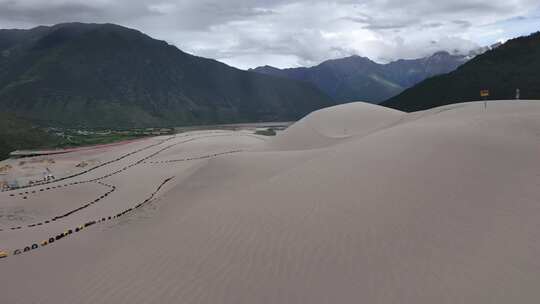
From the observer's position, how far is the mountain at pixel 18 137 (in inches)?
2380

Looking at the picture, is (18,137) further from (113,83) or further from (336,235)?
(113,83)

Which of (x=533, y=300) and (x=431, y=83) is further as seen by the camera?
(x=431, y=83)

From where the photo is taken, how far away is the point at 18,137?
211ft

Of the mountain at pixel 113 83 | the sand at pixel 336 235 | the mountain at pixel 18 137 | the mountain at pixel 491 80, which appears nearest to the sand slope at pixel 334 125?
the sand at pixel 336 235

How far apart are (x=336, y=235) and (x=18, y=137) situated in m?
69.0

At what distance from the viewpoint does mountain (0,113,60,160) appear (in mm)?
60463

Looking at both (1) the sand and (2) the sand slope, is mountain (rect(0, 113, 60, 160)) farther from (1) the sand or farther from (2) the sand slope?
(1) the sand

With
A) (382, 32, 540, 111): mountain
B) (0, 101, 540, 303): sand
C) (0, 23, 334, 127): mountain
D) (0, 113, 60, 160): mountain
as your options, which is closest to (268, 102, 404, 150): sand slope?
(0, 101, 540, 303): sand

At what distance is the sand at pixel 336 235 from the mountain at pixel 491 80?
56.1m

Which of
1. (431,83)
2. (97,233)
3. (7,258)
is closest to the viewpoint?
(7,258)

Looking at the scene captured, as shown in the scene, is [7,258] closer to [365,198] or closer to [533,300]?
[365,198]

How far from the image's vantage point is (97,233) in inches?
489

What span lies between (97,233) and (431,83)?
86193 millimetres

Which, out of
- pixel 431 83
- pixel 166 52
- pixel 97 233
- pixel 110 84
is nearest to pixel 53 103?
pixel 110 84
